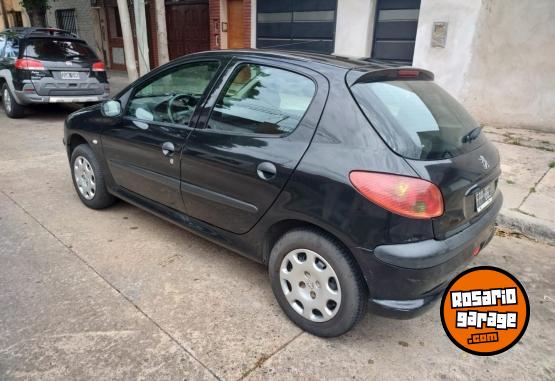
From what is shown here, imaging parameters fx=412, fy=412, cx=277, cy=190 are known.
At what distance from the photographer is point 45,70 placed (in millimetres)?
7660

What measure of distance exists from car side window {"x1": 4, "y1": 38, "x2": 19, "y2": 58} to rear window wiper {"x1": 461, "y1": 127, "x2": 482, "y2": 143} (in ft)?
26.8

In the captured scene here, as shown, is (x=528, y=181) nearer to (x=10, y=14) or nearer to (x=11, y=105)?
(x=11, y=105)

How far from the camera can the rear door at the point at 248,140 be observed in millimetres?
2344

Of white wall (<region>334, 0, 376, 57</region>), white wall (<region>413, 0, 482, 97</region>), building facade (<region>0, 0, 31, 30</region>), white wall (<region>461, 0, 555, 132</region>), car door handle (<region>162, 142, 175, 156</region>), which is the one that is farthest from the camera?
building facade (<region>0, 0, 31, 30</region>)

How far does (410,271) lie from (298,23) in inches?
332

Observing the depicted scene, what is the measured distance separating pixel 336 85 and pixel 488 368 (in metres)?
1.74

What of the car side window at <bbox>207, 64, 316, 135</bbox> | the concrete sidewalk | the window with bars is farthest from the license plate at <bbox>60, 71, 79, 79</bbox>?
the window with bars

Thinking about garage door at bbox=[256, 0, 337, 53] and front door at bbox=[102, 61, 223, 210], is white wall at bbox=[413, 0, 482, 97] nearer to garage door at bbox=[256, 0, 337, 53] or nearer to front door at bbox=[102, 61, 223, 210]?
garage door at bbox=[256, 0, 337, 53]

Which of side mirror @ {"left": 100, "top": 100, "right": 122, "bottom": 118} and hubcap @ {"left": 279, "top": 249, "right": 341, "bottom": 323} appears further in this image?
side mirror @ {"left": 100, "top": 100, "right": 122, "bottom": 118}

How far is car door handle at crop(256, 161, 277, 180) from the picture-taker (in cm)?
236

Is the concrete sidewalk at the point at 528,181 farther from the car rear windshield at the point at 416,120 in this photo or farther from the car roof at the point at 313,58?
the car roof at the point at 313,58

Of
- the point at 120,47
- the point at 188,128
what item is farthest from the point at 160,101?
the point at 120,47

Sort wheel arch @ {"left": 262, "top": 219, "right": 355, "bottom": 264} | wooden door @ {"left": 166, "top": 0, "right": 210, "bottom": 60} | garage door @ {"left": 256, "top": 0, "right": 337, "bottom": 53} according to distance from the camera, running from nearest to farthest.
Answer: wheel arch @ {"left": 262, "top": 219, "right": 355, "bottom": 264} < garage door @ {"left": 256, "top": 0, "right": 337, "bottom": 53} < wooden door @ {"left": 166, "top": 0, "right": 210, "bottom": 60}

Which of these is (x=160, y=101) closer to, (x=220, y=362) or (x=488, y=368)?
(x=220, y=362)
